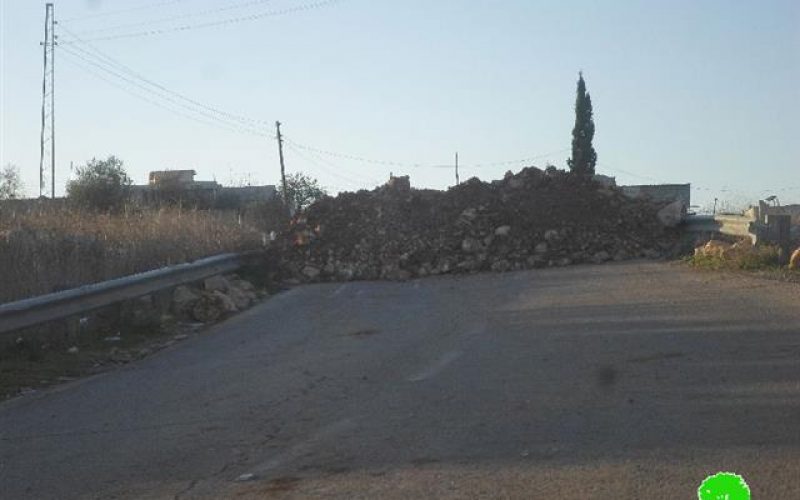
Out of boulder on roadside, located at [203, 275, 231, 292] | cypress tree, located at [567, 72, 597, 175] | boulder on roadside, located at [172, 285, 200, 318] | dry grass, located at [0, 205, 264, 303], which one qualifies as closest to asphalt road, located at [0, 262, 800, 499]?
boulder on roadside, located at [172, 285, 200, 318]

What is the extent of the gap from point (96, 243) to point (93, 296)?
14.3ft

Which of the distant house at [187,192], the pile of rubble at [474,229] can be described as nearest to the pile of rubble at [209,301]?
the pile of rubble at [474,229]

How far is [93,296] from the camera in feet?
45.0

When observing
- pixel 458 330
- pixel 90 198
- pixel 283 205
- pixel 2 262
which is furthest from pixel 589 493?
pixel 90 198

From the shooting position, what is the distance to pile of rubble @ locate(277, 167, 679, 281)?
78.1ft

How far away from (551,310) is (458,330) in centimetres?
201

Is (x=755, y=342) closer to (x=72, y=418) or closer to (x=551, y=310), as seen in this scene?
(x=551, y=310)

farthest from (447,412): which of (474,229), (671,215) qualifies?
(671,215)

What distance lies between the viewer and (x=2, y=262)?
48.4 feet

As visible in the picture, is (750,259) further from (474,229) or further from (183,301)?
(183,301)

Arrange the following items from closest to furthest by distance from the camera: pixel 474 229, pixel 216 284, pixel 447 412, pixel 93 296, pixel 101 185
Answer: pixel 447 412, pixel 93 296, pixel 216 284, pixel 474 229, pixel 101 185

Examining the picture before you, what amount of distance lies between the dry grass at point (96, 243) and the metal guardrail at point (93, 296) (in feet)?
1.73

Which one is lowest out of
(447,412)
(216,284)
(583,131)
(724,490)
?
(447,412)

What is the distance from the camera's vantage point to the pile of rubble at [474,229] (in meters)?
23.8
